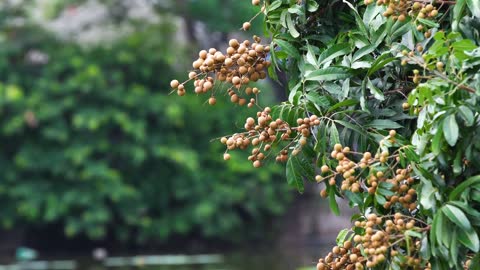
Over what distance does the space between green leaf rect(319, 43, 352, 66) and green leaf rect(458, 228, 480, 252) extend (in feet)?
1.71

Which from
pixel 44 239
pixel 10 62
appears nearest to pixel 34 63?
pixel 10 62

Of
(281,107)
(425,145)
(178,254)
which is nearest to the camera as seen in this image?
(425,145)

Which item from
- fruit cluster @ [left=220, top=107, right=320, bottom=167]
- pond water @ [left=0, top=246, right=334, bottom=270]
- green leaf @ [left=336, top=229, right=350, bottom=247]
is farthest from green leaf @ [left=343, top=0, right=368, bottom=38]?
pond water @ [left=0, top=246, right=334, bottom=270]

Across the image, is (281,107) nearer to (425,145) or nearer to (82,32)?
(425,145)

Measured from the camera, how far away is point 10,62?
1266 cm

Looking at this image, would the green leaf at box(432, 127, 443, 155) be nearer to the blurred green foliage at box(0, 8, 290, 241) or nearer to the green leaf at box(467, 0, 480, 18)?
the green leaf at box(467, 0, 480, 18)

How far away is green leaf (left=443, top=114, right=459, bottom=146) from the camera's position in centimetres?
174

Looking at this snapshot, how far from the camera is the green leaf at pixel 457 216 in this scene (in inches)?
69.8

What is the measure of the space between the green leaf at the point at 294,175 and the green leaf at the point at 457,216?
0.47 metres

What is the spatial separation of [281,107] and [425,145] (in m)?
0.41

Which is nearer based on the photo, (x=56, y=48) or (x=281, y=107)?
(x=281, y=107)

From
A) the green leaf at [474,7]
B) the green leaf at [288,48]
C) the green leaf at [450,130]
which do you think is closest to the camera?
the green leaf at [450,130]

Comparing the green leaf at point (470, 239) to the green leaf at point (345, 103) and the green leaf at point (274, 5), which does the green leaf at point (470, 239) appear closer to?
the green leaf at point (345, 103)

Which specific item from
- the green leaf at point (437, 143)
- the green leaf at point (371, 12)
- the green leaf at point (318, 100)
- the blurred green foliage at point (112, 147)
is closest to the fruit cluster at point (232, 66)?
the green leaf at point (318, 100)
